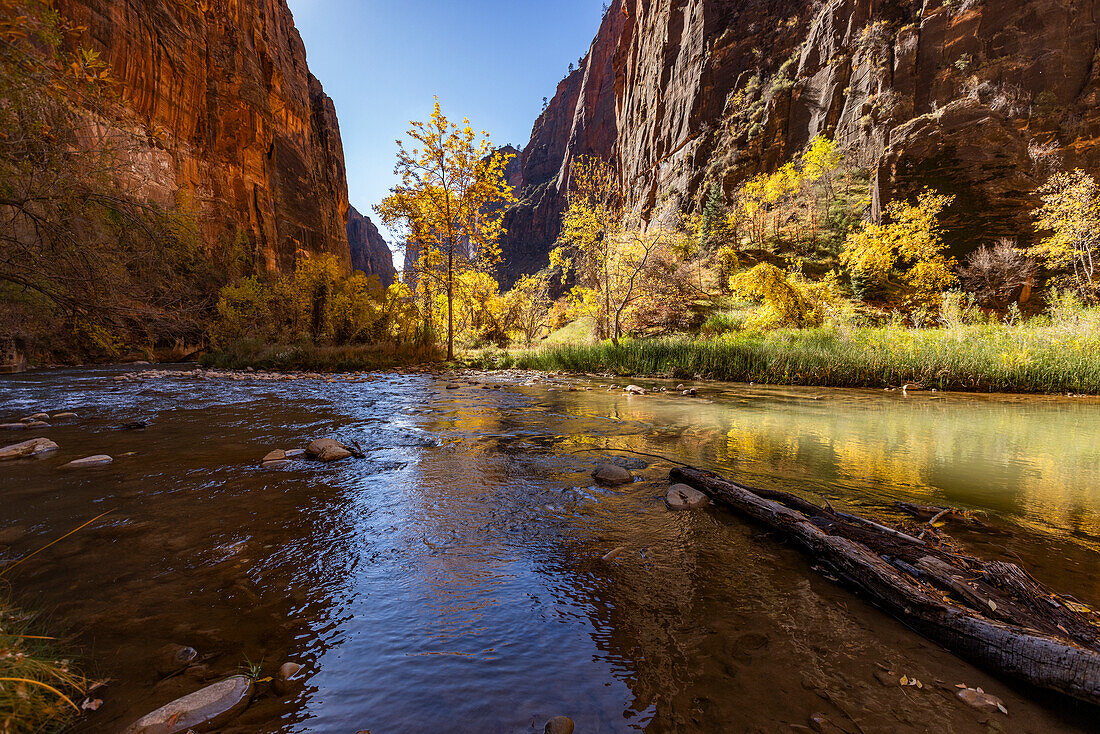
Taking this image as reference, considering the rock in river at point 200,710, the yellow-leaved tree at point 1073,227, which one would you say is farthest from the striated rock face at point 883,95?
the rock in river at point 200,710

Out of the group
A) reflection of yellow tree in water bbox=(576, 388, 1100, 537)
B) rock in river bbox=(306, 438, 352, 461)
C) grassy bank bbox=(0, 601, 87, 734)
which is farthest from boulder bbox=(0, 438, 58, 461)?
reflection of yellow tree in water bbox=(576, 388, 1100, 537)

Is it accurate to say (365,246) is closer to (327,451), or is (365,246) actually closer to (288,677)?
(327,451)

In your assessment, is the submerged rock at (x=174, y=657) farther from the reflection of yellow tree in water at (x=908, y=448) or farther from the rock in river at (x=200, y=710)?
the reflection of yellow tree in water at (x=908, y=448)

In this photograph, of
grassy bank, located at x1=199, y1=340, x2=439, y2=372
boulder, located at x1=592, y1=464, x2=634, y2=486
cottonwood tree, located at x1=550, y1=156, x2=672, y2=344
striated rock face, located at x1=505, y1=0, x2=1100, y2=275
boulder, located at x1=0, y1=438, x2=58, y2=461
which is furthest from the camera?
striated rock face, located at x1=505, y1=0, x2=1100, y2=275

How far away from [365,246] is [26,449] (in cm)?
12874

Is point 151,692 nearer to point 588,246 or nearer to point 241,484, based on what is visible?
point 241,484

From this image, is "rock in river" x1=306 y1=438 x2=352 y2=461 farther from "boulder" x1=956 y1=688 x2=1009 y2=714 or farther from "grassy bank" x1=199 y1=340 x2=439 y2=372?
"grassy bank" x1=199 y1=340 x2=439 y2=372

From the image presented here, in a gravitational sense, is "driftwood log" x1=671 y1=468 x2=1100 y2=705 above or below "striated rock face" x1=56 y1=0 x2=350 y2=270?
below

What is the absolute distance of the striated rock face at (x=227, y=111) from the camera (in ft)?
86.7

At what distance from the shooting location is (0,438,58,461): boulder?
390 cm

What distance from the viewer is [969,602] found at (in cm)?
169

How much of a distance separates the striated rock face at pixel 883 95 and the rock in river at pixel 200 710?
34.7 m

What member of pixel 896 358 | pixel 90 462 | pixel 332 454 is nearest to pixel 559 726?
pixel 332 454

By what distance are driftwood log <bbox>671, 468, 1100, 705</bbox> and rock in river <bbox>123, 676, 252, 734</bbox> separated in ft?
8.44
